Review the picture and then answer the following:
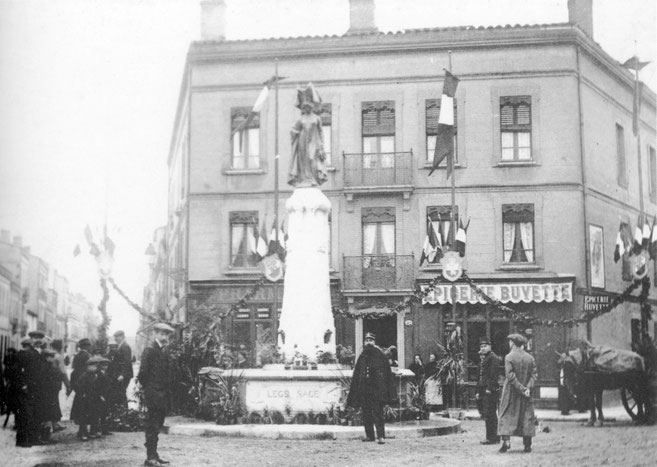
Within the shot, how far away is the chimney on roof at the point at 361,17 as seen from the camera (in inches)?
1161

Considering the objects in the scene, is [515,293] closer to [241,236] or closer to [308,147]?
[241,236]

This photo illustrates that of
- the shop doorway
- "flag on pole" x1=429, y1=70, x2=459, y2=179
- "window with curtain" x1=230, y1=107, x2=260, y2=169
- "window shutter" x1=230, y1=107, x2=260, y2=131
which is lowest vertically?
the shop doorway

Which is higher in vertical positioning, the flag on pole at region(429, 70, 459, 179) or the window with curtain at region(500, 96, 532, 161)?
the window with curtain at region(500, 96, 532, 161)

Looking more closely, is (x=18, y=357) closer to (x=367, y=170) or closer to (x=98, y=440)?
(x=98, y=440)

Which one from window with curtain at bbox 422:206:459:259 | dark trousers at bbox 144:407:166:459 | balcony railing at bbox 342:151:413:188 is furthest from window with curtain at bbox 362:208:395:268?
dark trousers at bbox 144:407:166:459

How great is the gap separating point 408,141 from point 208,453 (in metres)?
18.0

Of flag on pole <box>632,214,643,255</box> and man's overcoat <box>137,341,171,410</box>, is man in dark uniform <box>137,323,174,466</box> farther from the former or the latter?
flag on pole <box>632,214,643,255</box>

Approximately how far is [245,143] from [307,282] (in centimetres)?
1436

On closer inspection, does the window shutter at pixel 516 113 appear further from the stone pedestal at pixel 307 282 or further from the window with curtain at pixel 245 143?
the stone pedestal at pixel 307 282

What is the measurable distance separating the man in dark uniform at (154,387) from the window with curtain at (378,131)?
17943mm

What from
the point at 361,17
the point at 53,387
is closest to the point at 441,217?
the point at 361,17

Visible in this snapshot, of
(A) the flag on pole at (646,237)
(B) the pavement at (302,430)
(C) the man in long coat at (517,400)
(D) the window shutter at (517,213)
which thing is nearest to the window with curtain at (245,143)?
(D) the window shutter at (517,213)

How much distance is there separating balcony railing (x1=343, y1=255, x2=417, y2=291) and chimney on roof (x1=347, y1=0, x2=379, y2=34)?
7.56 meters

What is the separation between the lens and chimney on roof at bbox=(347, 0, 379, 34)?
96.8 ft
